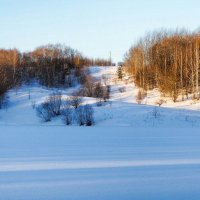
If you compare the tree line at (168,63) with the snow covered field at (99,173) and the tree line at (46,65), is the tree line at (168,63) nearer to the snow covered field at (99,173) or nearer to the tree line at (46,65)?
the tree line at (46,65)

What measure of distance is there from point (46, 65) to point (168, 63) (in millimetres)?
25767

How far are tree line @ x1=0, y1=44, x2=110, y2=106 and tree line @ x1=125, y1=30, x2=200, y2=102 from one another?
1114 cm

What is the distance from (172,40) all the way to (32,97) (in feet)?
67.4

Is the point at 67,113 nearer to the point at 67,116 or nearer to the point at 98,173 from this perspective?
the point at 67,116

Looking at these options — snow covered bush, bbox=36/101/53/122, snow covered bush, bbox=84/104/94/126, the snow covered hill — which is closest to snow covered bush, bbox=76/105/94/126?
snow covered bush, bbox=84/104/94/126

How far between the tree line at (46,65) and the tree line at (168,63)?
1114cm

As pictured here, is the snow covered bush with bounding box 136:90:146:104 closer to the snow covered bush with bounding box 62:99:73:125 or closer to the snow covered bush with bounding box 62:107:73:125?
the snow covered bush with bounding box 62:99:73:125

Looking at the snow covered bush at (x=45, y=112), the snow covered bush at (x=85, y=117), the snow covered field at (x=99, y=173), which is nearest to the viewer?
the snow covered field at (x=99, y=173)

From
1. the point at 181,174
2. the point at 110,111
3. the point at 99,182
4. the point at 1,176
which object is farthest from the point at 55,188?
the point at 110,111

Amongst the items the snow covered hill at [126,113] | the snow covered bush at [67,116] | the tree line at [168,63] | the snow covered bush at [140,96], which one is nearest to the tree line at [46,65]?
the tree line at [168,63]

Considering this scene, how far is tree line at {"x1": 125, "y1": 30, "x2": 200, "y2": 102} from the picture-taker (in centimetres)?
4112

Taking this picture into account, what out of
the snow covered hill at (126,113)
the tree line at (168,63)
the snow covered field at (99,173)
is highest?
the tree line at (168,63)

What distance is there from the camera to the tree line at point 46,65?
60562 mm

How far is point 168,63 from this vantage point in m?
47.6
